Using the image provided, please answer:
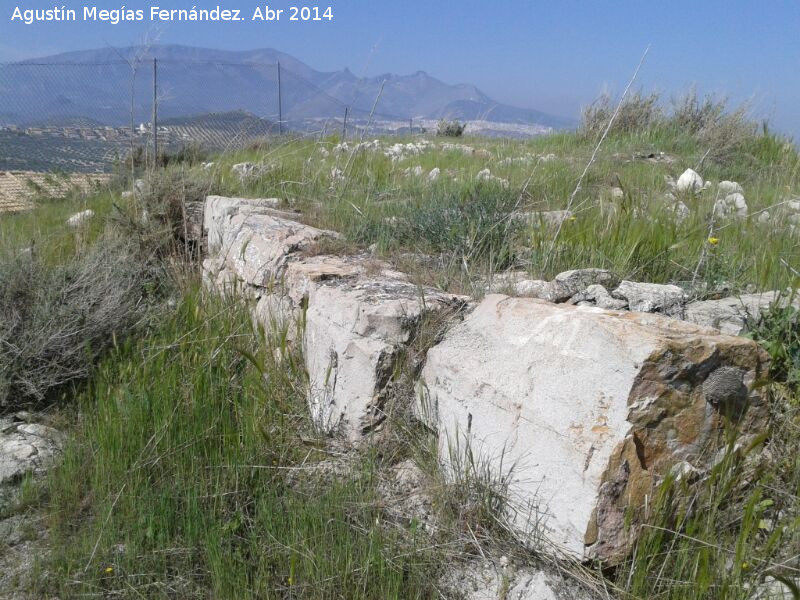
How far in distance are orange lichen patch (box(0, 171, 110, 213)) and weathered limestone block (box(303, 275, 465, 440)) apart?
215 inches

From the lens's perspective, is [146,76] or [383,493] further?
[146,76]

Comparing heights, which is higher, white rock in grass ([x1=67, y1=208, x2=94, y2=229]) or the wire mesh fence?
the wire mesh fence

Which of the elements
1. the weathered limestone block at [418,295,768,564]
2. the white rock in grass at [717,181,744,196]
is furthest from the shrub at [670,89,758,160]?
the weathered limestone block at [418,295,768,564]

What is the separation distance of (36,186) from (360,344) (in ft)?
24.8

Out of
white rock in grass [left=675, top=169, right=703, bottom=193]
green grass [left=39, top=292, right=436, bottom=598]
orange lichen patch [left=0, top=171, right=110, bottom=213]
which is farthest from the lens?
orange lichen patch [left=0, top=171, right=110, bottom=213]

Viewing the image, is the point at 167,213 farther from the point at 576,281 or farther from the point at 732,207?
the point at 732,207

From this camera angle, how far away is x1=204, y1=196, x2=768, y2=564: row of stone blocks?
1.81m

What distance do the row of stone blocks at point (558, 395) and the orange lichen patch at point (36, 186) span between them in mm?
5838

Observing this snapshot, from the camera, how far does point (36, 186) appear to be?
843cm

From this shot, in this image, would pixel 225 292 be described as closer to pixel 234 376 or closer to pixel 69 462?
pixel 234 376

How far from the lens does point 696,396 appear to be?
74.3 inches

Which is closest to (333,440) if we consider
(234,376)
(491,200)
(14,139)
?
(234,376)

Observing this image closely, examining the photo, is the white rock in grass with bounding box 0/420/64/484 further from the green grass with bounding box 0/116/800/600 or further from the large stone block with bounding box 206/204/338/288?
the large stone block with bounding box 206/204/338/288

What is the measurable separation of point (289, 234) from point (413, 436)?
5.10 ft
